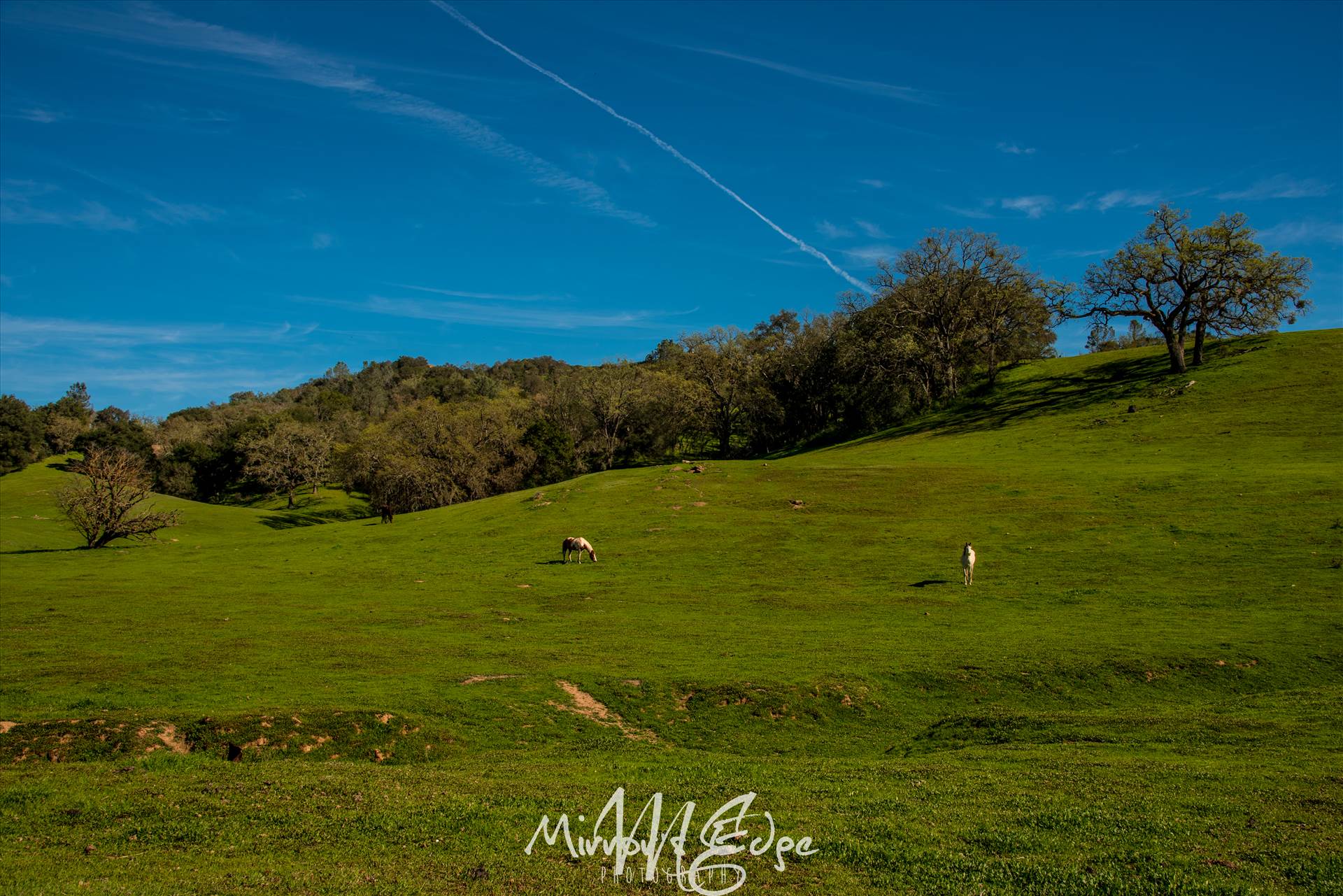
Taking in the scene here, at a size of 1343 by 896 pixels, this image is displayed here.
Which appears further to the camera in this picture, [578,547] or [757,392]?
[757,392]

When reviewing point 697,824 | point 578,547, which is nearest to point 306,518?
point 578,547

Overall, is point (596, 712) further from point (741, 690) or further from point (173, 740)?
point (173, 740)

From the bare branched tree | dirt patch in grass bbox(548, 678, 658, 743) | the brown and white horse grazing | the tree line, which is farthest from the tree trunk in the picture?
the bare branched tree

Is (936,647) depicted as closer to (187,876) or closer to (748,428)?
(187,876)

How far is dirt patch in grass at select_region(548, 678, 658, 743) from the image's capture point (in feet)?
66.4

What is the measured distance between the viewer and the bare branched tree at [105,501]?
189 ft

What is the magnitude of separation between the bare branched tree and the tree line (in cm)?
2693

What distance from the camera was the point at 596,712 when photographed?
21.3m

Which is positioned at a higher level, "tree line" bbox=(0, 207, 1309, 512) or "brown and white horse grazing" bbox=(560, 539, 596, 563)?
"tree line" bbox=(0, 207, 1309, 512)

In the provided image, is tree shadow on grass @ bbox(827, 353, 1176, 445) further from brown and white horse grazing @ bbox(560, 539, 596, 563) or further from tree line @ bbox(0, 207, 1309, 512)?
brown and white horse grazing @ bbox(560, 539, 596, 563)

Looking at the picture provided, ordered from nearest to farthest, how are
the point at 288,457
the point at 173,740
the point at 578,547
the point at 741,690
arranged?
1. the point at 173,740
2. the point at 741,690
3. the point at 578,547
4. the point at 288,457

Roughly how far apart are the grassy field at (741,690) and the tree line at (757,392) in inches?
868

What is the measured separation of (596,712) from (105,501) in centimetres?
5626

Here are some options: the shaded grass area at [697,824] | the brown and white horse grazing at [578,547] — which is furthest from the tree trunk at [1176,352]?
the shaded grass area at [697,824]
